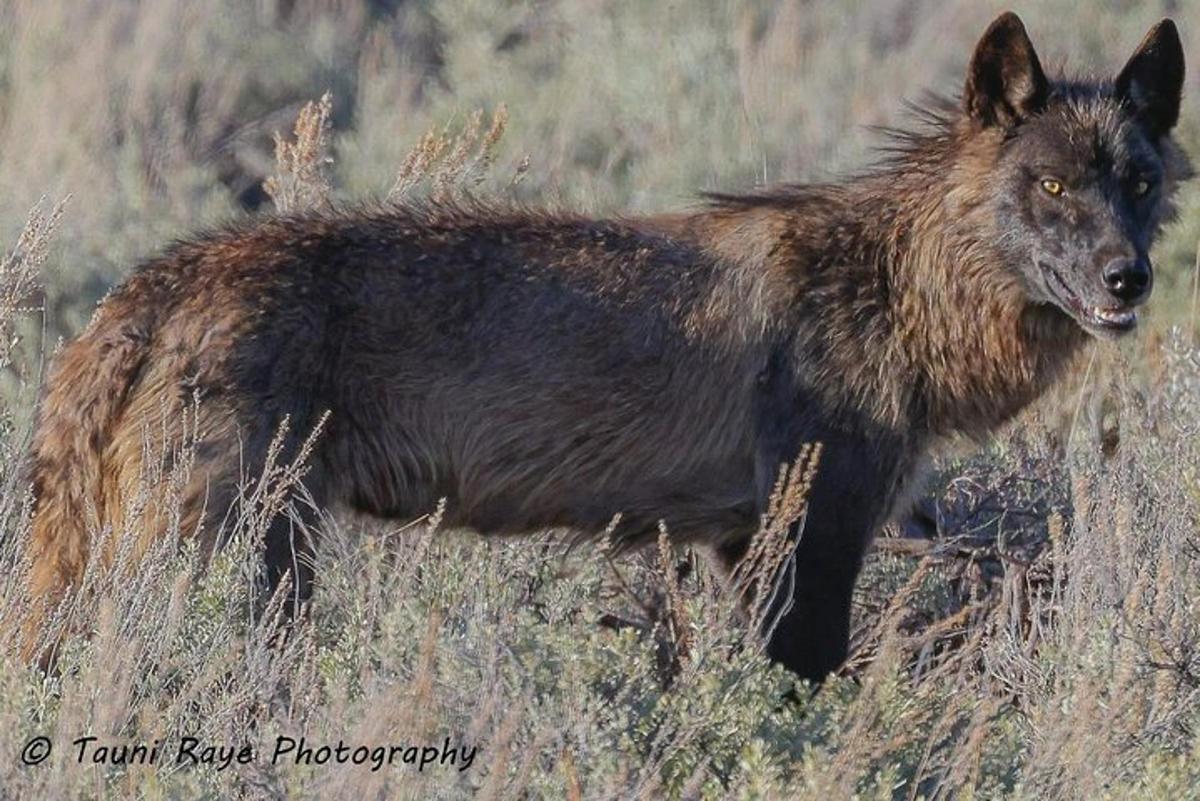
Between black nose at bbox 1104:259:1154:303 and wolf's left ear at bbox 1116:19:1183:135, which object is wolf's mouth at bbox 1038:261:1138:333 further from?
wolf's left ear at bbox 1116:19:1183:135

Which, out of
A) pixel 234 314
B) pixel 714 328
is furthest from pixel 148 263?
pixel 714 328

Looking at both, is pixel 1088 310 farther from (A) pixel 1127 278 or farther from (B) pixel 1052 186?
(B) pixel 1052 186

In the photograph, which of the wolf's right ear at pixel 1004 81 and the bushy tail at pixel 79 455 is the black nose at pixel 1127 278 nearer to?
the wolf's right ear at pixel 1004 81

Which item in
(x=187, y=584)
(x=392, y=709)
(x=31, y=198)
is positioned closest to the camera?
(x=392, y=709)

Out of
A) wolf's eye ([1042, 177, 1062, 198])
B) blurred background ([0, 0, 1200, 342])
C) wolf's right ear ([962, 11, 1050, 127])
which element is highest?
blurred background ([0, 0, 1200, 342])

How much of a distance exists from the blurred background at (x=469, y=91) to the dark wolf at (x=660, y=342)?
11.7 feet

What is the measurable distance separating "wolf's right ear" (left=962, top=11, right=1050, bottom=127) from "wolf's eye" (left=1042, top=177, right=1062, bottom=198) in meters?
0.24

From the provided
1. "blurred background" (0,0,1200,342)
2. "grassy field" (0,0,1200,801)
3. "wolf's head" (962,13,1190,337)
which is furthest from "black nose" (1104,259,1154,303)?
"blurred background" (0,0,1200,342)

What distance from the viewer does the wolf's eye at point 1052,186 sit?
571 centimetres

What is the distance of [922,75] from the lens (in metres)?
14.2

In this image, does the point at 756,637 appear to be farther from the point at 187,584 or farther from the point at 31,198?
the point at 31,198

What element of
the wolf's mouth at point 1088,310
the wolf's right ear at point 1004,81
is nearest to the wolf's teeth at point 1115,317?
the wolf's mouth at point 1088,310

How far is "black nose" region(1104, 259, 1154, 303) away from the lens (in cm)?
549

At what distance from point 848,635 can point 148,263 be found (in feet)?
7.62
